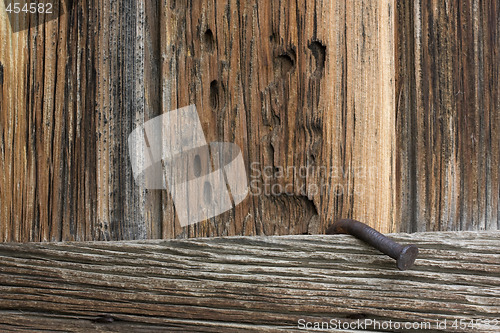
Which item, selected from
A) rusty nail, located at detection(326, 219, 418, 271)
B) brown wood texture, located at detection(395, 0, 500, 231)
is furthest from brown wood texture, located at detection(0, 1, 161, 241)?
brown wood texture, located at detection(395, 0, 500, 231)

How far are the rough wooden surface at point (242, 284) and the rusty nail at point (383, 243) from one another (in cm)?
4

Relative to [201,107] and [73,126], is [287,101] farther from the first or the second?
[73,126]

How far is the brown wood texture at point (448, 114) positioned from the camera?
109 cm

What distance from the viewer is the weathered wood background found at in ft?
3.35

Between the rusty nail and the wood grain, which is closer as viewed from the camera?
the rusty nail

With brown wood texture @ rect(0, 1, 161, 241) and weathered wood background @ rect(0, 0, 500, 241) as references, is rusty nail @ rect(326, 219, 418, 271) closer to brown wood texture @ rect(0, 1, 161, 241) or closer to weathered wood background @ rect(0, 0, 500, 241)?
weathered wood background @ rect(0, 0, 500, 241)

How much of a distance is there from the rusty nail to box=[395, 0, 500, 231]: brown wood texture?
213 mm

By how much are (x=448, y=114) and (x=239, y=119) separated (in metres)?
0.58

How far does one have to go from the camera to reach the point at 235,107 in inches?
40.6

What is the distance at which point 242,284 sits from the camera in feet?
3.19

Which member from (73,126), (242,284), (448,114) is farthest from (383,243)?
(73,126)

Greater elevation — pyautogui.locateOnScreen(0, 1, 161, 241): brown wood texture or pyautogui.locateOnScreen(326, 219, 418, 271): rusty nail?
pyautogui.locateOnScreen(0, 1, 161, 241): brown wood texture

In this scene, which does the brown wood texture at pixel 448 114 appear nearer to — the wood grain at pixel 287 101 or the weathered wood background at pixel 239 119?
the weathered wood background at pixel 239 119

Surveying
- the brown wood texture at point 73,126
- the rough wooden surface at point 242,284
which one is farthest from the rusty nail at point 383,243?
the brown wood texture at point 73,126
